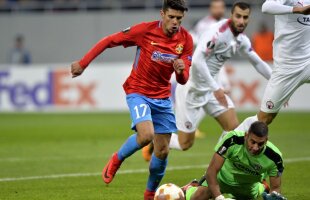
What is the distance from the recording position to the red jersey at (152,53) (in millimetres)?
9336

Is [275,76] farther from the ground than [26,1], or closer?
farther from the ground

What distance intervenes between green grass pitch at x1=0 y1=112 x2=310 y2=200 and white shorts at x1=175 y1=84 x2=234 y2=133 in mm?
684

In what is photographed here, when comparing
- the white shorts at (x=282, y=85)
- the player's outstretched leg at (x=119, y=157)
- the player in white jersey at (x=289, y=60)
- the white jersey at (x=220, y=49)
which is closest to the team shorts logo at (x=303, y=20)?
the player in white jersey at (x=289, y=60)

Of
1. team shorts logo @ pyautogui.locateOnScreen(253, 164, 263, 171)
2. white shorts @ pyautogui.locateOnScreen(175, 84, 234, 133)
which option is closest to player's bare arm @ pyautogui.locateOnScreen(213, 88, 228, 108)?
white shorts @ pyautogui.locateOnScreen(175, 84, 234, 133)

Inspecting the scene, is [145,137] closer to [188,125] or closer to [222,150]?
[222,150]

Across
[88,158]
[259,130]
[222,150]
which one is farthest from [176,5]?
[88,158]

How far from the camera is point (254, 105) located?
78.5 ft

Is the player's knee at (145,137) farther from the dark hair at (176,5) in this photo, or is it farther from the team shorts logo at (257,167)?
the dark hair at (176,5)

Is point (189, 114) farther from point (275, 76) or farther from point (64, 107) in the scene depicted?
point (64, 107)

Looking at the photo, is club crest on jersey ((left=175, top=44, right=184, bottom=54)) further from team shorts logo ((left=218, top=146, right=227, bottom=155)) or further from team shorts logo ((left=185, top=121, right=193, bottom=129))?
team shorts logo ((left=185, top=121, right=193, bottom=129))

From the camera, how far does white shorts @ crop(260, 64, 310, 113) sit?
10.0 meters

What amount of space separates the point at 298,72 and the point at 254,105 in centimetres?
1397

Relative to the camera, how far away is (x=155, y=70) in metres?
9.34

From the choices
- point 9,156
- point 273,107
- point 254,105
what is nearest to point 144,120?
point 273,107
